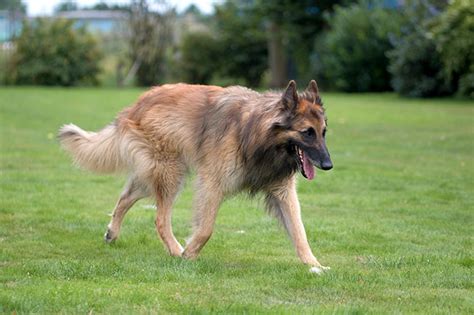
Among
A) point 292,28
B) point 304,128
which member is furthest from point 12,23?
point 304,128

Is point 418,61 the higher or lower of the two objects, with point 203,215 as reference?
lower

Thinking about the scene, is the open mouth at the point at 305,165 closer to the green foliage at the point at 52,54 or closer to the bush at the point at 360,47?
the bush at the point at 360,47

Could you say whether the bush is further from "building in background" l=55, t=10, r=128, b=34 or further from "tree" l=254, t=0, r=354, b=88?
"building in background" l=55, t=10, r=128, b=34

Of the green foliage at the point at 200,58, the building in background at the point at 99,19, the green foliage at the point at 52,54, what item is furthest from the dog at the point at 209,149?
the building in background at the point at 99,19

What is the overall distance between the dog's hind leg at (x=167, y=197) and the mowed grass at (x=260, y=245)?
0.51 ft

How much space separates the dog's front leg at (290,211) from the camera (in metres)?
7.71

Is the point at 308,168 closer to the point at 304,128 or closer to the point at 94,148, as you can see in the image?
the point at 304,128

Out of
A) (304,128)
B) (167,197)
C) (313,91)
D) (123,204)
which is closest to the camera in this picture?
(304,128)

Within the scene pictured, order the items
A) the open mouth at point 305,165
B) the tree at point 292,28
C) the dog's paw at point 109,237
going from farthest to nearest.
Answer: the tree at point 292,28 → the dog's paw at point 109,237 → the open mouth at point 305,165

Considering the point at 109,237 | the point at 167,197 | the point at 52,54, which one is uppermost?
the point at 167,197

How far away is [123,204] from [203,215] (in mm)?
1289

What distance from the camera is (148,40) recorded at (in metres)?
41.0

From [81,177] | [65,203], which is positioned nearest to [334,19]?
[81,177]

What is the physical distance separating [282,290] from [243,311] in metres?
0.76
